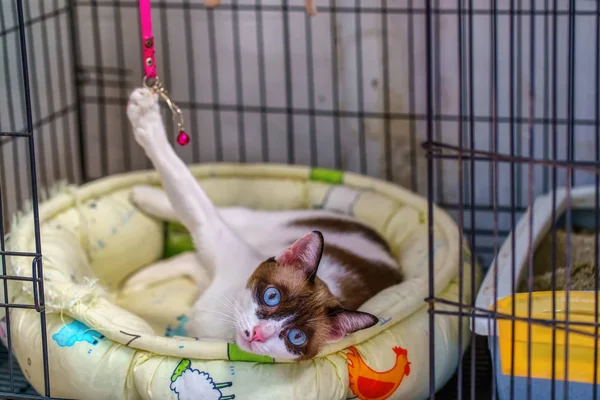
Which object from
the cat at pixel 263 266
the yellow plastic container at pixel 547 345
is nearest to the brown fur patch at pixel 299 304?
the cat at pixel 263 266

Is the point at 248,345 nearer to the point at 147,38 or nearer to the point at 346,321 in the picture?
the point at 346,321

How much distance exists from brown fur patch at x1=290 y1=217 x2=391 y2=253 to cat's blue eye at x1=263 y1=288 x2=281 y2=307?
0.69m

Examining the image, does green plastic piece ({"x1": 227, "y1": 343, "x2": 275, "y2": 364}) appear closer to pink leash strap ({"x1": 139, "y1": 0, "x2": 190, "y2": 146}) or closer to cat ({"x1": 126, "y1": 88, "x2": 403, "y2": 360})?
cat ({"x1": 126, "y1": 88, "x2": 403, "y2": 360})

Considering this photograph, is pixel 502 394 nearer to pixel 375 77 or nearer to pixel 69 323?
pixel 69 323

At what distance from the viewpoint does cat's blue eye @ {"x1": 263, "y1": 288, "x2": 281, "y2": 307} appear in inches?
69.8

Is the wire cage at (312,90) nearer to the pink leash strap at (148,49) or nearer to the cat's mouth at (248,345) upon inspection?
the pink leash strap at (148,49)

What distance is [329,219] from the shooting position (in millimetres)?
2514

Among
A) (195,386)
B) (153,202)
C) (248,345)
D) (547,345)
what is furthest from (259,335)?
(153,202)

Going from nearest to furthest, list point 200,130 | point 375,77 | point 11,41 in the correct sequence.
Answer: point 11,41 → point 375,77 → point 200,130

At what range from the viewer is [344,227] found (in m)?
2.46

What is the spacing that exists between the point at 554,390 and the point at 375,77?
1.47 meters

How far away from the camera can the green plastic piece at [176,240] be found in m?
2.71

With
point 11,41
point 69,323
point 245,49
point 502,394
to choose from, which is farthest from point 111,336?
point 245,49

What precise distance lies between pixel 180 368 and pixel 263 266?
0.28 metres
